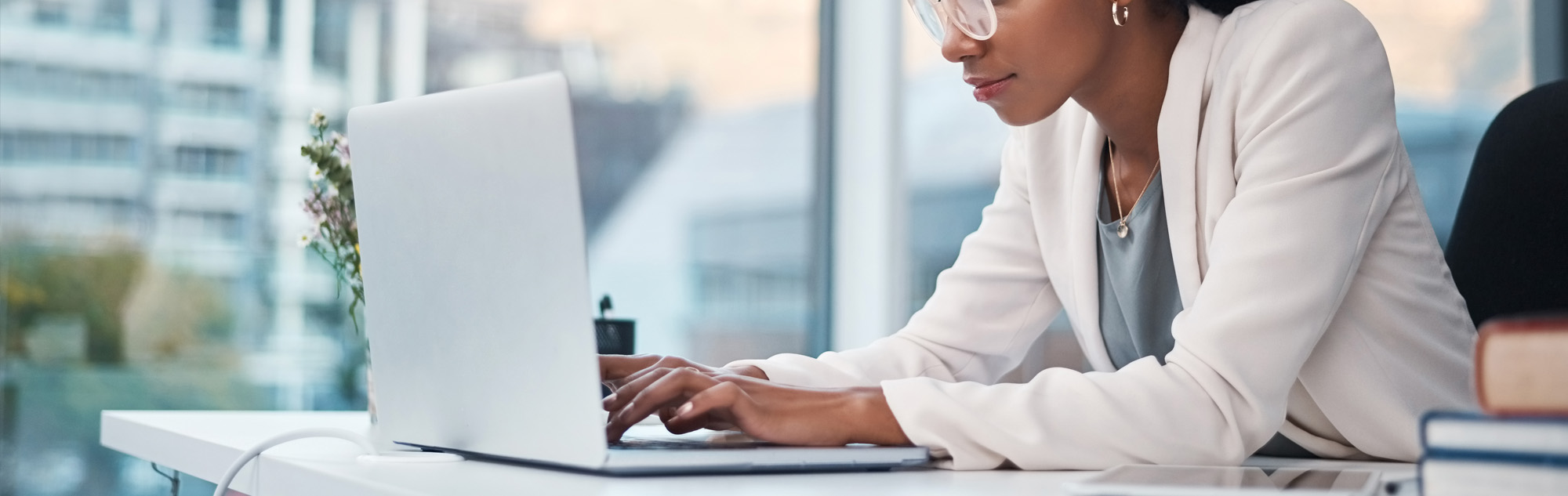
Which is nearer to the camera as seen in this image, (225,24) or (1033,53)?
(1033,53)

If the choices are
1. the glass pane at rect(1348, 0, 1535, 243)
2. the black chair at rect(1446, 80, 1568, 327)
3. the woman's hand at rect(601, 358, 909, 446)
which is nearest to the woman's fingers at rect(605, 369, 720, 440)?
the woman's hand at rect(601, 358, 909, 446)

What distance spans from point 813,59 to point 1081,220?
2.28m

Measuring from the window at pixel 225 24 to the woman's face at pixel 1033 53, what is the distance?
1.98 m

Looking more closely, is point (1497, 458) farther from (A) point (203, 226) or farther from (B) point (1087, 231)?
(A) point (203, 226)

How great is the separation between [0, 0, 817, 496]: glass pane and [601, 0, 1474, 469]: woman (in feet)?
5.86

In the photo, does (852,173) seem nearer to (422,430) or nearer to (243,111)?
(243,111)

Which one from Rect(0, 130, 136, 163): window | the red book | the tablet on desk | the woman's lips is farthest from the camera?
Rect(0, 130, 136, 163): window

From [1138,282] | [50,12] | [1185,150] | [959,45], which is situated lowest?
[1138,282]

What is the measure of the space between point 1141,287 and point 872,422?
0.50m

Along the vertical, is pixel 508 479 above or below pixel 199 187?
below

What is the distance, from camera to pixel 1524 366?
0.45 metres

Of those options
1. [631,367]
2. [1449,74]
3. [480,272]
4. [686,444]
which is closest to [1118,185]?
[631,367]

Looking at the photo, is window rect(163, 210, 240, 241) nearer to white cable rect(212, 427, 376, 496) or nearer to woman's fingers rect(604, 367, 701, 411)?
white cable rect(212, 427, 376, 496)

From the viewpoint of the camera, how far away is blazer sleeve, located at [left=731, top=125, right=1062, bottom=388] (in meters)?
1.34
